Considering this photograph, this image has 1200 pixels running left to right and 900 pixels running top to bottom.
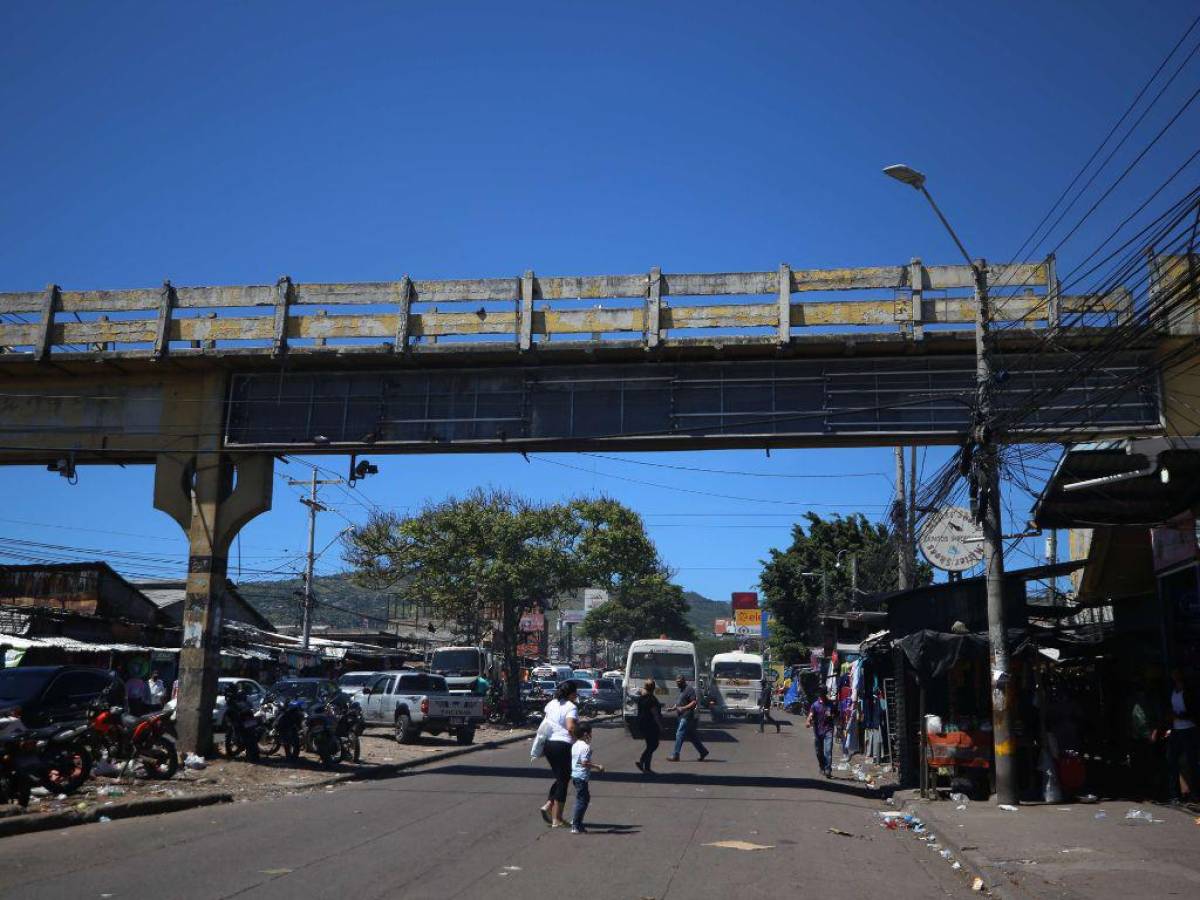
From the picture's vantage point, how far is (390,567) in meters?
49.2

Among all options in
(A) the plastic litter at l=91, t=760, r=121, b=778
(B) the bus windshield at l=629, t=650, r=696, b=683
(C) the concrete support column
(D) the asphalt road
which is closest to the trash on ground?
(D) the asphalt road

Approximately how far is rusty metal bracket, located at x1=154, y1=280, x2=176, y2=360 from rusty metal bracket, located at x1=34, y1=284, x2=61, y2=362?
220 centimetres

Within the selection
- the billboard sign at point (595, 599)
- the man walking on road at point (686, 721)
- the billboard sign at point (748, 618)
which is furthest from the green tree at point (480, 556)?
the billboard sign at point (595, 599)

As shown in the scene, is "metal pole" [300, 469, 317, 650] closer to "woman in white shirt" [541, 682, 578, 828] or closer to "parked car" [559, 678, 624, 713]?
"parked car" [559, 678, 624, 713]

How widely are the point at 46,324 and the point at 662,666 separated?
76.2ft

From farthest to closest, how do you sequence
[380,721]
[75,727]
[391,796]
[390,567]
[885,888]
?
[390,567] → [380,721] → [391,796] → [75,727] → [885,888]

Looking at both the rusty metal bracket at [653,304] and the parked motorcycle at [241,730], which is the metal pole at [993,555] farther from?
the parked motorcycle at [241,730]

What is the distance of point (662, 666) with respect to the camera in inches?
1438

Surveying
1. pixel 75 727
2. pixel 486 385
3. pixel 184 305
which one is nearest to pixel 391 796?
pixel 75 727

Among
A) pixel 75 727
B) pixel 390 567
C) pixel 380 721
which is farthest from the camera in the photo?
pixel 390 567

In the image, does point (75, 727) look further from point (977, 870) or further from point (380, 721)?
point (380, 721)

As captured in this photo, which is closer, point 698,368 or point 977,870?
point 977,870

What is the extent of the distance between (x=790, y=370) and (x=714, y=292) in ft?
6.68

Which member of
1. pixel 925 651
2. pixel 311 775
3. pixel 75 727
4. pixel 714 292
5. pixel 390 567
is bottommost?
pixel 311 775
